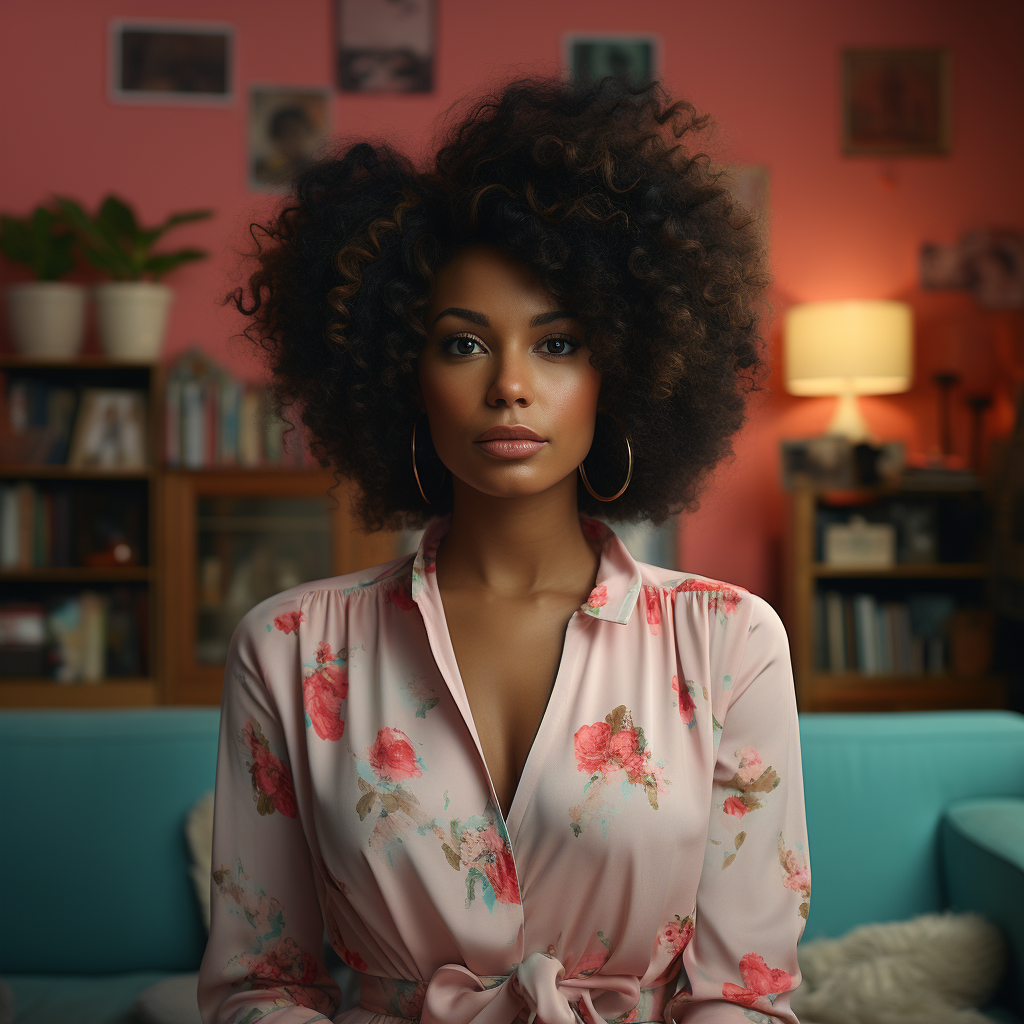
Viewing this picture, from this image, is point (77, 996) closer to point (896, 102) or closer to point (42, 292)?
point (42, 292)

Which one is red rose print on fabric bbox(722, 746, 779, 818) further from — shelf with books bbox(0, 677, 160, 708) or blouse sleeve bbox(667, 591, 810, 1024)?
shelf with books bbox(0, 677, 160, 708)

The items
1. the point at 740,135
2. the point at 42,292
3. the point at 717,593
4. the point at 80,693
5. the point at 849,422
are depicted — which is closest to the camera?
the point at 717,593

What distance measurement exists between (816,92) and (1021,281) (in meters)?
1.11

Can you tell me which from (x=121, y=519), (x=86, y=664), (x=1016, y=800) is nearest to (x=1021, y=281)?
(x=1016, y=800)

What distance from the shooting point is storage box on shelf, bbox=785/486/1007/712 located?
371cm

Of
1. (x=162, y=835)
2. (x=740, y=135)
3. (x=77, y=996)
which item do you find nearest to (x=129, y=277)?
(x=740, y=135)

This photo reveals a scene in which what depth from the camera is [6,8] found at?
3869 millimetres

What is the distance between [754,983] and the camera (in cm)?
98

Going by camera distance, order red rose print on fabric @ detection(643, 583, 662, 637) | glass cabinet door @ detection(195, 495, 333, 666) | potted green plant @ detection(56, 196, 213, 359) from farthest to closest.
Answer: glass cabinet door @ detection(195, 495, 333, 666)
potted green plant @ detection(56, 196, 213, 359)
red rose print on fabric @ detection(643, 583, 662, 637)

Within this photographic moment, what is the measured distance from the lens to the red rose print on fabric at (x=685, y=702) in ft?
3.23

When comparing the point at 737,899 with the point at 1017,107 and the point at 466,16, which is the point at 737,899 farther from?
the point at 1017,107

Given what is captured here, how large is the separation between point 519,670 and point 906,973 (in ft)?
2.84

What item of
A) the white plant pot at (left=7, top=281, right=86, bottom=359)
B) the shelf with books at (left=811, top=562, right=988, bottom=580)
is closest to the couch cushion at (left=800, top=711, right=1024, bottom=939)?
Result: the shelf with books at (left=811, top=562, right=988, bottom=580)

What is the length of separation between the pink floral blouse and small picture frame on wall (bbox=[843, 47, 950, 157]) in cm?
359
